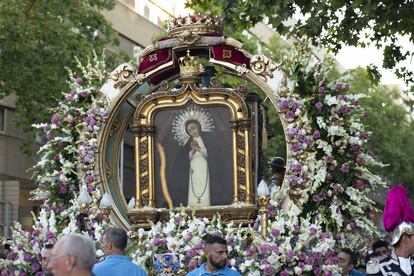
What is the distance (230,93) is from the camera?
1553 cm

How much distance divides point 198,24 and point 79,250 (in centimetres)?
977

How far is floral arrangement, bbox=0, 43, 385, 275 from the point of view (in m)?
13.6

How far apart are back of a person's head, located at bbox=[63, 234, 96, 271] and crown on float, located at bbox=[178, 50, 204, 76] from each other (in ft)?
30.5

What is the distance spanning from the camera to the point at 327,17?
49.7ft

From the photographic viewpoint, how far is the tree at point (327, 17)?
14602mm

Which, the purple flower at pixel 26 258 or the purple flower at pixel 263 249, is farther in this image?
the purple flower at pixel 26 258

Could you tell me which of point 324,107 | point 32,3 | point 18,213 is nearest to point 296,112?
point 324,107

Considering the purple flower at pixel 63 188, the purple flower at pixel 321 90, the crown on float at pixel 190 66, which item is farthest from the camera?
the purple flower at pixel 63 188

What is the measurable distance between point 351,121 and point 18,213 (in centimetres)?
2032

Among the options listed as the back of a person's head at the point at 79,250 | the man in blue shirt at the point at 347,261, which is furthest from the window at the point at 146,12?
the back of a person's head at the point at 79,250

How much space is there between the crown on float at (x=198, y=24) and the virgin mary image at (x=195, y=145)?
1.24 m

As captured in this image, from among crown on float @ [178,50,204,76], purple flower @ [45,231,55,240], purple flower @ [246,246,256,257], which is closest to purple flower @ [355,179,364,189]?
purple flower @ [246,246,256,257]

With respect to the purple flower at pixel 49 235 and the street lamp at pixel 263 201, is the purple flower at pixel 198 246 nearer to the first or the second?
the street lamp at pixel 263 201

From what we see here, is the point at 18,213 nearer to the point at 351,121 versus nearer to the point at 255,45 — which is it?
the point at 255,45
